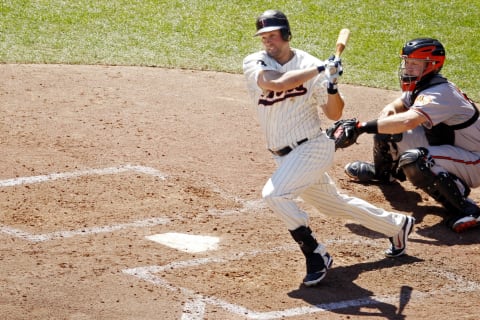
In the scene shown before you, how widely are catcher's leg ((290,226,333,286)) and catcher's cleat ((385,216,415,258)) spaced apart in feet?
2.45

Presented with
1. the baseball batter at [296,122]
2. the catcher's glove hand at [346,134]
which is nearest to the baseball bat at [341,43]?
the baseball batter at [296,122]

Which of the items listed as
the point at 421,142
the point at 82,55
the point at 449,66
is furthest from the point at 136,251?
the point at 449,66

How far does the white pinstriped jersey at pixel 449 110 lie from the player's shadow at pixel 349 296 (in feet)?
4.73

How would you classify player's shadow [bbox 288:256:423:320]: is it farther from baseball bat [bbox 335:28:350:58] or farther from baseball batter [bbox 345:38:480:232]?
baseball bat [bbox 335:28:350:58]

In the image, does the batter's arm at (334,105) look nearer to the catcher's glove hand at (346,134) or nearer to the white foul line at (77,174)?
the catcher's glove hand at (346,134)

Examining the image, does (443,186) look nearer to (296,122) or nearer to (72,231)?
(296,122)

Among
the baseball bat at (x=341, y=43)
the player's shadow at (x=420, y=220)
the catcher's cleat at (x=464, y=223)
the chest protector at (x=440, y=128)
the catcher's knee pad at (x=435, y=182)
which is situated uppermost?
the baseball bat at (x=341, y=43)

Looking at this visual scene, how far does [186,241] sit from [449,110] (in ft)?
7.90

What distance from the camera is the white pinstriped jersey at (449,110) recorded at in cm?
727

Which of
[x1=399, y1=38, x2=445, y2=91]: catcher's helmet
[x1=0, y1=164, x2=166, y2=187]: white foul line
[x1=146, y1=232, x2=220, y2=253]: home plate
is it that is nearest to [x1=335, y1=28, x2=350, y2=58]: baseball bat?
[x1=399, y1=38, x2=445, y2=91]: catcher's helmet

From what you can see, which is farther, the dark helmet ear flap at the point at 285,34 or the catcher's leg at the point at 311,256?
the dark helmet ear flap at the point at 285,34

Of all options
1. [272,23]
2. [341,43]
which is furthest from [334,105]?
[272,23]

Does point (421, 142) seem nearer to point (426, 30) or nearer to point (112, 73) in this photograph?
point (112, 73)

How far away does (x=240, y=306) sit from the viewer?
19.5ft
